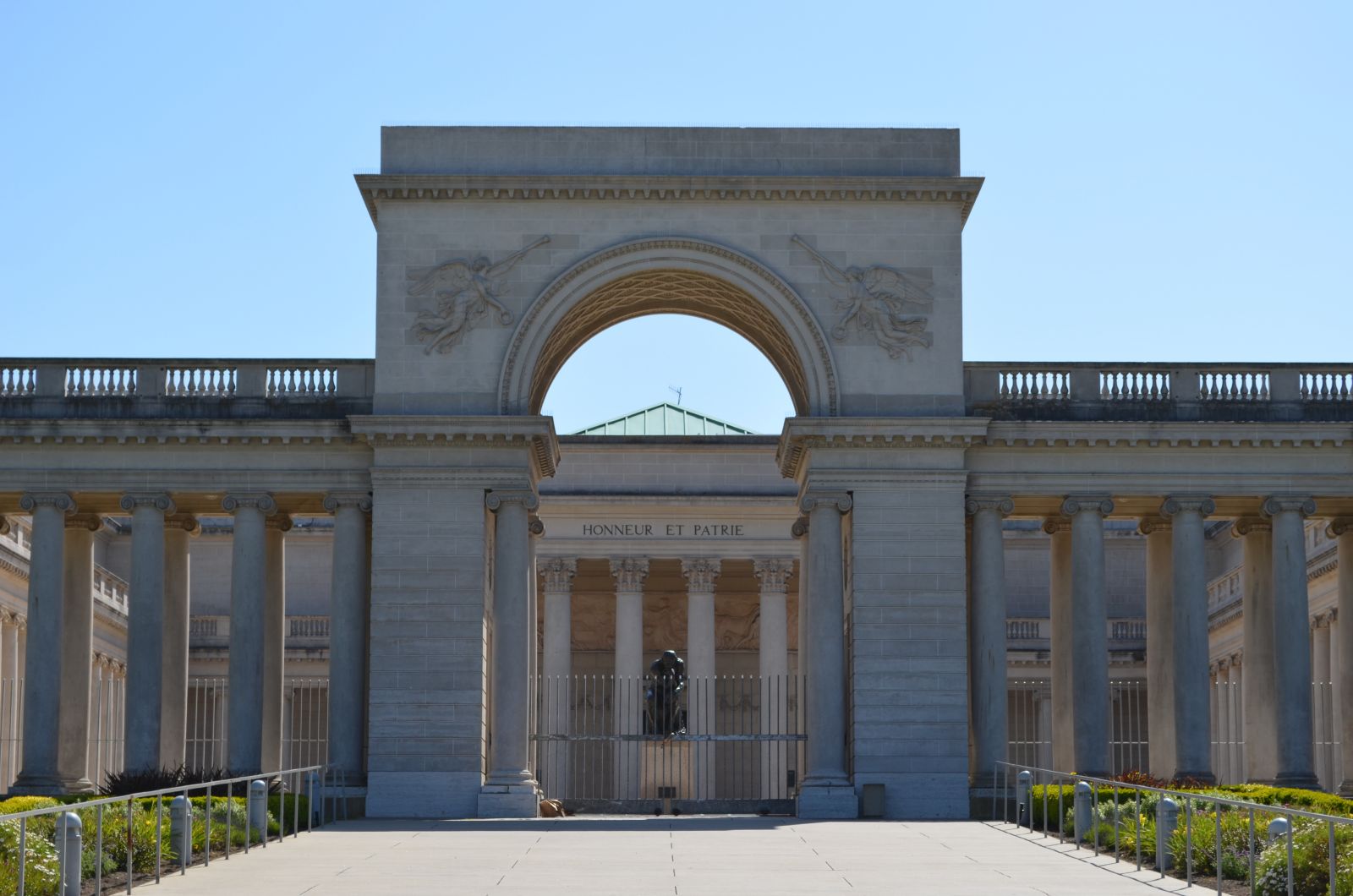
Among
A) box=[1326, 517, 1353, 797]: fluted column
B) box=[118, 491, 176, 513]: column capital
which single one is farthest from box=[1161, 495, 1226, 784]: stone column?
box=[118, 491, 176, 513]: column capital

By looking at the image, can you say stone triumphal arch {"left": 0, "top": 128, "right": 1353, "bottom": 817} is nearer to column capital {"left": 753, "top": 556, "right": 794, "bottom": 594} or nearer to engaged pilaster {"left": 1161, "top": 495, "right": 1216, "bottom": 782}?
engaged pilaster {"left": 1161, "top": 495, "right": 1216, "bottom": 782}

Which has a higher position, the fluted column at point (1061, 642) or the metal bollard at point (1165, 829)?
the fluted column at point (1061, 642)

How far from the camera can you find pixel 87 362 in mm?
59812

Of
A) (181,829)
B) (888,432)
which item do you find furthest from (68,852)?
(888,432)

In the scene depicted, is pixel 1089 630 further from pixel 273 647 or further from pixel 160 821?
pixel 160 821

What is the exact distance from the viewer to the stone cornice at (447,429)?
188ft

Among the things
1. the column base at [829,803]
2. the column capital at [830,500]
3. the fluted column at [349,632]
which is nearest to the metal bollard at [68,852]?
the fluted column at [349,632]

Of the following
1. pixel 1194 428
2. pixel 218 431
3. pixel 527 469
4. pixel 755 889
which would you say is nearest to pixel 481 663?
pixel 527 469

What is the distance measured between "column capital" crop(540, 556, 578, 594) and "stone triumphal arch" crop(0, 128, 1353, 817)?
21048 mm

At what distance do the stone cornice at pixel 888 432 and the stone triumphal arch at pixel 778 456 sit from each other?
0.10 metres

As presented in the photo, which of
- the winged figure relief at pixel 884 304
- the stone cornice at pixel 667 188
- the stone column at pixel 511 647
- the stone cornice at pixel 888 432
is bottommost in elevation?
the stone column at pixel 511 647

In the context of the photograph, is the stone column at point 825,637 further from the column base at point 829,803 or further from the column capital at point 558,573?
the column capital at point 558,573

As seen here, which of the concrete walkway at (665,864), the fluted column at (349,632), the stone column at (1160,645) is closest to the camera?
the concrete walkway at (665,864)

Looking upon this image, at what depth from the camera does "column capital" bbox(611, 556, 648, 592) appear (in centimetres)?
8325
